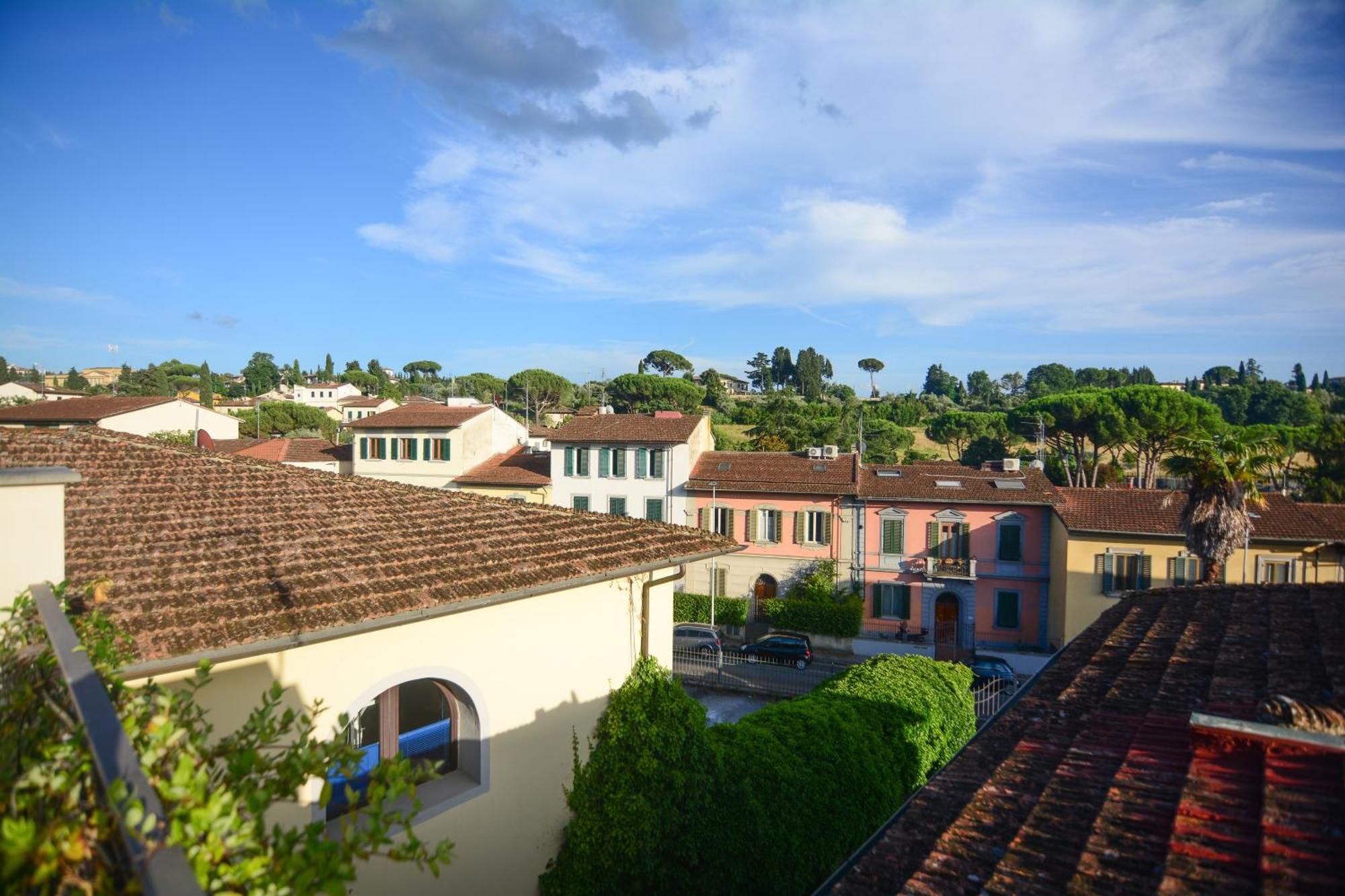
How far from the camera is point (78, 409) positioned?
36.0 m

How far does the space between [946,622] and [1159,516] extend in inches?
342

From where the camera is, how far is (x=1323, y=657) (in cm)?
590

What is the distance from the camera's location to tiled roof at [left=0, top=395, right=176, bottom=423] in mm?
32531

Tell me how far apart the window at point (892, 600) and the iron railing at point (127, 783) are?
98.6ft

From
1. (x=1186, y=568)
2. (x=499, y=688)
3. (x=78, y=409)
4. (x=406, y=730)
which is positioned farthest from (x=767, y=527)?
(x=78, y=409)

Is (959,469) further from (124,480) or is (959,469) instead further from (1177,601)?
(124,480)

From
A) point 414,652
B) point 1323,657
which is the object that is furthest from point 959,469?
point 414,652

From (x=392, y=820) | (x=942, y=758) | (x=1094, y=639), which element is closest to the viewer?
(x=392, y=820)

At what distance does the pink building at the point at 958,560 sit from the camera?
94.7ft

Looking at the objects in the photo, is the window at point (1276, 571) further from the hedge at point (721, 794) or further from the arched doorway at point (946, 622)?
the hedge at point (721, 794)

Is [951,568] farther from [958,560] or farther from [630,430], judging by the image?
[630,430]

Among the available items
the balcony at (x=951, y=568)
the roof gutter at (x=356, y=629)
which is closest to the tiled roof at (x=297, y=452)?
the balcony at (x=951, y=568)

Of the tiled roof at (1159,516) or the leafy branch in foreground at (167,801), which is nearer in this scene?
the leafy branch in foreground at (167,801)

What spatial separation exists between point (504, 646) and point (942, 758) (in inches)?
393
